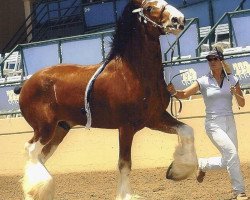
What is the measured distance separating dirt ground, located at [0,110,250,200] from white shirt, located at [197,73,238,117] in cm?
130

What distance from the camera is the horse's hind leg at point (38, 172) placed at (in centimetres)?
837

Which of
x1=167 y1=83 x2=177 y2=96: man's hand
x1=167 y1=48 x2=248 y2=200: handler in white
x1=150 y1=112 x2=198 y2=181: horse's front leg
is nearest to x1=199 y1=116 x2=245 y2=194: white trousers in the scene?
x1=167 y1=48 x2=248 y2=200: handler in white

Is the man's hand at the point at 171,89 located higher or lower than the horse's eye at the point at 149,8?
lower

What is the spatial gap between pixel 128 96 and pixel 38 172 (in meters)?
1.49

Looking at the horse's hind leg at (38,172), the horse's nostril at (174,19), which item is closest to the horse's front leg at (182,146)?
the horse's nostril at (174,19)

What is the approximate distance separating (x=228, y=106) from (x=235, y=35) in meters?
5.22

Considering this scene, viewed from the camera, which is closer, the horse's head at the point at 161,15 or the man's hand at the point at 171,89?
the horse's head at the point at 161,15

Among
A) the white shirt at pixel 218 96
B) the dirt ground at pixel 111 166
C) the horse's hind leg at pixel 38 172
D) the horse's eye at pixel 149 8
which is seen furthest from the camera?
the dirt ground at pixel 111 166

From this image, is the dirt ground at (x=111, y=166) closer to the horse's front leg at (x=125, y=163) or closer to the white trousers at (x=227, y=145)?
the white trousers at (x=227, y=145)

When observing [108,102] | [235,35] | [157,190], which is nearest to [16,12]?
[235,35]

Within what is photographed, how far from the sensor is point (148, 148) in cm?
1180

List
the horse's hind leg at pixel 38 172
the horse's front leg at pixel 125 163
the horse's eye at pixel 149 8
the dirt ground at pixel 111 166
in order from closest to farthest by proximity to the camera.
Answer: the horse's front leg at pixel 125 163 → the horse's eye at pixel 149 8 → the horse's hind leg at pixel 38 172 → the dirt ground at pixel 111 166

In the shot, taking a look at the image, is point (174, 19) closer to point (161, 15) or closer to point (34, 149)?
point (161, 15)

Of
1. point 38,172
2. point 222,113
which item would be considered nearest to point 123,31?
point 222,113
